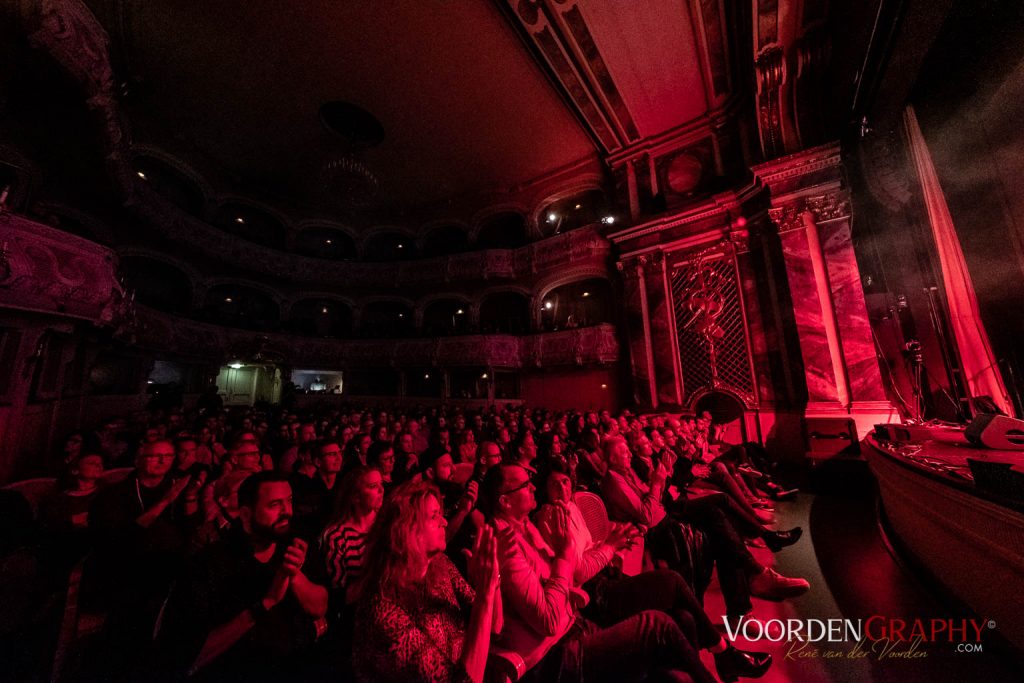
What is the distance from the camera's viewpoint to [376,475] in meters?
1.99

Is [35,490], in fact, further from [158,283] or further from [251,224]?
[251,224]

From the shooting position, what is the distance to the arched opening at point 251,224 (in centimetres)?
1380

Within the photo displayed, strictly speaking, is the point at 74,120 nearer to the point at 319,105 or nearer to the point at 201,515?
the point at 319,105

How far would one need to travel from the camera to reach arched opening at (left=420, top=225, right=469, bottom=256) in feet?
52.5

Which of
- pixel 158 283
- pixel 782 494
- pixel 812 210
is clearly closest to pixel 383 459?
pixel 782 494

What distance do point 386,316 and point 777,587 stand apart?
53.1 ft

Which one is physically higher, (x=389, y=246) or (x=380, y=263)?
(x=389, y=246)

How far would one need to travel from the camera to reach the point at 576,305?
12797 millimetres

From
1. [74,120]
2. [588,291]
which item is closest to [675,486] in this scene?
[588,291]

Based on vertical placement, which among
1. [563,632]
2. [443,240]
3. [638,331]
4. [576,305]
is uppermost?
[443,240]

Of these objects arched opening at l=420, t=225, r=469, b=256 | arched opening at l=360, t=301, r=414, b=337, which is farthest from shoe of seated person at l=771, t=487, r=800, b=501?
arched opening at l=420, t=225, r=469, b=256

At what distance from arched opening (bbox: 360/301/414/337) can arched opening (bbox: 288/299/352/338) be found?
0.75 metres

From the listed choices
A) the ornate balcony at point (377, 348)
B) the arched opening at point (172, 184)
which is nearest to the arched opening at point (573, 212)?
the ornate balcony at point (377, 348)

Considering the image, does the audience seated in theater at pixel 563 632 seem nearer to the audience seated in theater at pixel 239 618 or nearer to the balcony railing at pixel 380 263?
the audience seated in theater at pixel 239 618
